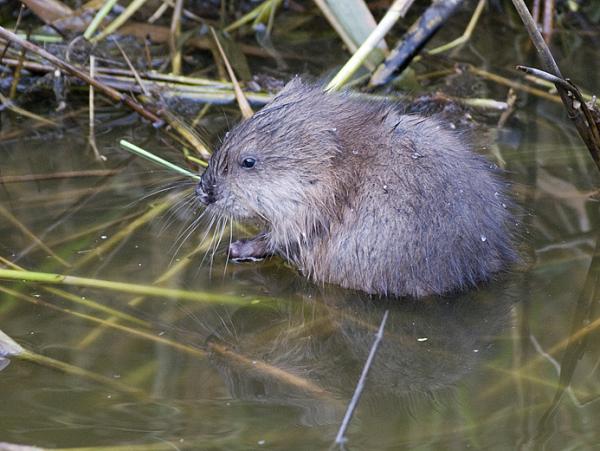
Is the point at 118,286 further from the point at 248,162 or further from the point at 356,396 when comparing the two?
the point at 356,396

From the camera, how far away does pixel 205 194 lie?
3.85m

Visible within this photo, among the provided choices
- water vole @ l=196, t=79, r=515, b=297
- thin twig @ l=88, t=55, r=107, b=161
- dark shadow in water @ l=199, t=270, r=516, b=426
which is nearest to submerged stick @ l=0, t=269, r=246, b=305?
dark shadow in water @ l=199, t=270, r=516, b=426

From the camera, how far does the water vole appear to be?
353 cm

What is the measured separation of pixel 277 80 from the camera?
545cm

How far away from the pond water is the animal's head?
0.30m

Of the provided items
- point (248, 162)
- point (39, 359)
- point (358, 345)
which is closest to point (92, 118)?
point (248, 162)

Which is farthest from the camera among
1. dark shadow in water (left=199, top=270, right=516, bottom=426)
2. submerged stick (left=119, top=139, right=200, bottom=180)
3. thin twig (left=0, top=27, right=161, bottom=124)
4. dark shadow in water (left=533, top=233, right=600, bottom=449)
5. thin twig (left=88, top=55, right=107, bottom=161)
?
thin twig (left=88, top=55, right=107, bottom=161)

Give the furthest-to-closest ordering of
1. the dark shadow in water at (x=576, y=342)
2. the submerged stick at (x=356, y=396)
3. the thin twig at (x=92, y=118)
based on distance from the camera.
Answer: the thin twig at (x=92, y=118)
the dark shadow in water at (x=576, y=342)
the submerged stick at (x=356, y=396)

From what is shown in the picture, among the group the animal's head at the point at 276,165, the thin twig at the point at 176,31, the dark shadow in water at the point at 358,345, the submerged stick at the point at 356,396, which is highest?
the thin twig at the point at 176,31

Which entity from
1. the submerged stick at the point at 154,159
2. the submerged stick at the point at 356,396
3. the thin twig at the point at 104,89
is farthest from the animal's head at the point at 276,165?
the thin twig at the point at 104,89

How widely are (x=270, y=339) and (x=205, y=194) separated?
73 centimetres

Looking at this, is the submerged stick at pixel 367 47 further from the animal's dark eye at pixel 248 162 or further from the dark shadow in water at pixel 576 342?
the dark shadow in water at pixel 576 342

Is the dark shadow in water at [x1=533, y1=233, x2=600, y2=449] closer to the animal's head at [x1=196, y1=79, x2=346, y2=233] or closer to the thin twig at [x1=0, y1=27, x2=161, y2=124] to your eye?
the animal's head at [x1=196, y1=79, x2=346, y2=233]

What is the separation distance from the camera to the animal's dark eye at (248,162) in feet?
12.4
